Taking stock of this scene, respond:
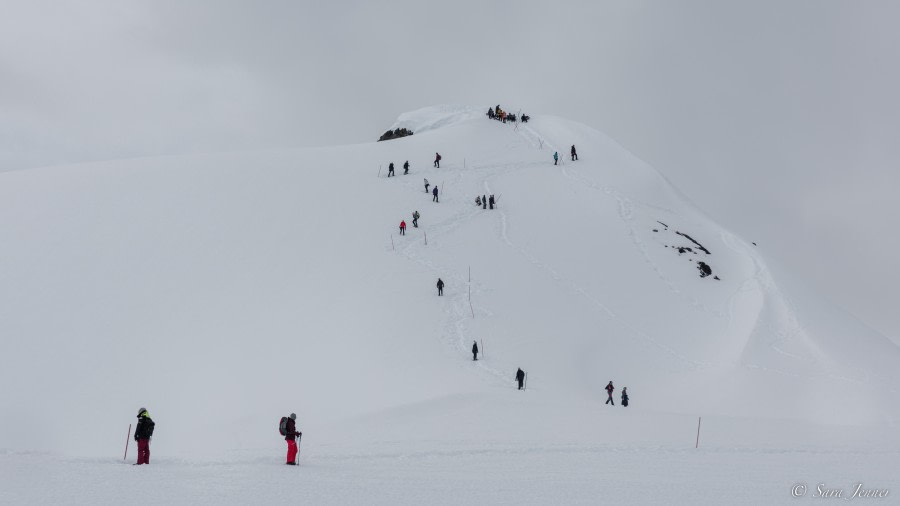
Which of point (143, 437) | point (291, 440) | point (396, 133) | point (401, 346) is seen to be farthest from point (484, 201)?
point (143, 437)

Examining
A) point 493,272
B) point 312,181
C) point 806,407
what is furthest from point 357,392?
point 312,181

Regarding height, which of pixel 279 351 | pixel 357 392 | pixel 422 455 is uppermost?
pixel 279 351

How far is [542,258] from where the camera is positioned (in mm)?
37094

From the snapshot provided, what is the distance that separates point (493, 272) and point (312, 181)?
16547mm

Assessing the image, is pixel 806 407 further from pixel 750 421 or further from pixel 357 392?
pixel 357 392

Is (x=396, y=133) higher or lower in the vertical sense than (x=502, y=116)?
higher

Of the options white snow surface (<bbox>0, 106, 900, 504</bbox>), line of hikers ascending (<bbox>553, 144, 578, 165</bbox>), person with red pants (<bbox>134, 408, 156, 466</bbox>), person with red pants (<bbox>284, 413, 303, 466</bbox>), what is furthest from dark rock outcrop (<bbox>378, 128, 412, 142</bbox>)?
person with red pants (<bbox>134, 408, 156, 466</bbox>)

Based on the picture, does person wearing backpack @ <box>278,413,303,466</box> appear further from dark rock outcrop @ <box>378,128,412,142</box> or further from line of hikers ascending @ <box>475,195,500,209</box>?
dark rock outcrop @ <box>378,128,412,142</box>

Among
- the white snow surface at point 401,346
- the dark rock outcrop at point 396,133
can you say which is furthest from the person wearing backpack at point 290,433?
the dark rock outcrop at point 396,133

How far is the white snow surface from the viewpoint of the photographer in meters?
13.1

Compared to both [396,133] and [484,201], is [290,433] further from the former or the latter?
[396,133]

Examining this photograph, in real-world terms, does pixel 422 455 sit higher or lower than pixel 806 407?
lower

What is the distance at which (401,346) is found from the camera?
2598 cm

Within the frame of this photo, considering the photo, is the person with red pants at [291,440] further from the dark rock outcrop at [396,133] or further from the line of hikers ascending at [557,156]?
Result: the dark rock outcrop at [396,133]
